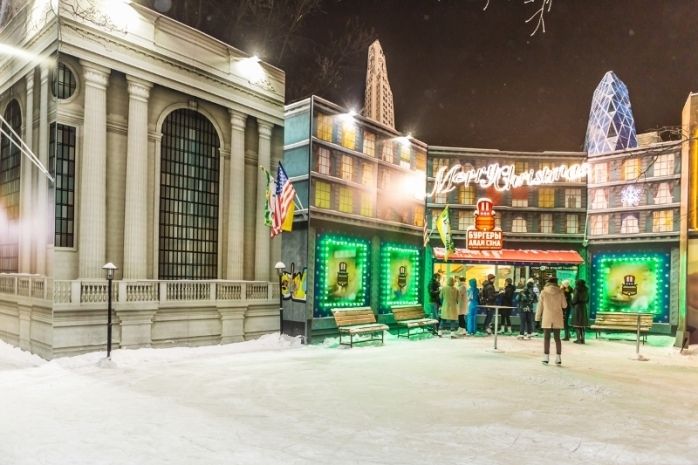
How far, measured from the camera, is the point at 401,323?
18500 mm

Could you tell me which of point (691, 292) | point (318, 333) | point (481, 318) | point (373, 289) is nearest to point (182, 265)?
point (318, 333)

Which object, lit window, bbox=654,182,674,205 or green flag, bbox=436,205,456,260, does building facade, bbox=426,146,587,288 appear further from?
lit window, bbox=654,182,674,205

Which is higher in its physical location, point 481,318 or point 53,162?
point 53,162

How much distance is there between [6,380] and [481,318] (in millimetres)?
17188

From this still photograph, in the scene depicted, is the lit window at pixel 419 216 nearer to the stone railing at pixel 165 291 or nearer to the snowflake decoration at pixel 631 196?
the stone railing at pixel 165 291

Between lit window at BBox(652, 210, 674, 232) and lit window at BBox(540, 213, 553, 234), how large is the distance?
4003 millimetres

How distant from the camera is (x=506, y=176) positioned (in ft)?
79.2

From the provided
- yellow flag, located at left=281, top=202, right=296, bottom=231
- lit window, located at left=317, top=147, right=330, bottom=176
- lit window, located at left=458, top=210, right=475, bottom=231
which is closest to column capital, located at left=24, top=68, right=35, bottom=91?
yellow flag, located at left=281, top=202, right=296, bottom=231

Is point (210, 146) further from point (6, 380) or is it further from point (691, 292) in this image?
point (691, 292)

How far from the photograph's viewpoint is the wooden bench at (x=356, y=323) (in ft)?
53.4

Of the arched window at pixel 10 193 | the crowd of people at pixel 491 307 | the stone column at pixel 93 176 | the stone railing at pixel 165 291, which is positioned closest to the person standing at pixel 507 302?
the crowd of people at pixel 491 307

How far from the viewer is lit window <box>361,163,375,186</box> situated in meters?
19.6

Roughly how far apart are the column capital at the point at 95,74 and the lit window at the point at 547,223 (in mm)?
18654

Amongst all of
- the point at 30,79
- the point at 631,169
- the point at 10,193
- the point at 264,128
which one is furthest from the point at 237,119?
the point at 631,169
